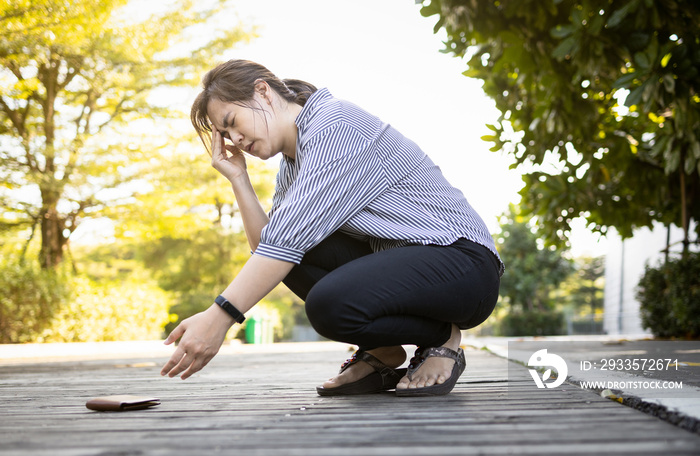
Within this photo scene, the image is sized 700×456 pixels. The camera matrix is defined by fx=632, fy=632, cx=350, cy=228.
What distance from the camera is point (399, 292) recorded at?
198 cm

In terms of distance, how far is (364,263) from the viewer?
1982 mm

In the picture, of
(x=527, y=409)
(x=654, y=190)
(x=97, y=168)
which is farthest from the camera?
(x=97, y=168)

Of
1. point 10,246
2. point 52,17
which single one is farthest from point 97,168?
point 10,246

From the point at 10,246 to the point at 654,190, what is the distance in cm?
1317

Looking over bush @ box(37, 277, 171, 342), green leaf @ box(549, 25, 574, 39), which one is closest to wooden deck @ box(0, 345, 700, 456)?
green leaf @ box(549, 25, 574, 39)

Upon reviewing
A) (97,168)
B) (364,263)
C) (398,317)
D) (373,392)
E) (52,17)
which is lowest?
(373,392)

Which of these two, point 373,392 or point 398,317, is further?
point 373,392

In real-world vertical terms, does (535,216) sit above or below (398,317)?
above

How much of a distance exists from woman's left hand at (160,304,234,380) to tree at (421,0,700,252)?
3115mm

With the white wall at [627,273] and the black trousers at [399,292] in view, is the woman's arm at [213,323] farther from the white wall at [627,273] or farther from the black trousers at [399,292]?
the white wall at [627,273]

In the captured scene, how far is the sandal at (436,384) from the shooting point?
2.02m

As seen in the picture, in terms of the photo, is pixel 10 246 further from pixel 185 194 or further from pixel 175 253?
pixel 185 194

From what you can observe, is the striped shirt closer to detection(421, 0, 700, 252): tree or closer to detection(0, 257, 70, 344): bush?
detection(421, 0, 700, 252): tree

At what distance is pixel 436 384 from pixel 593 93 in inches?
179
